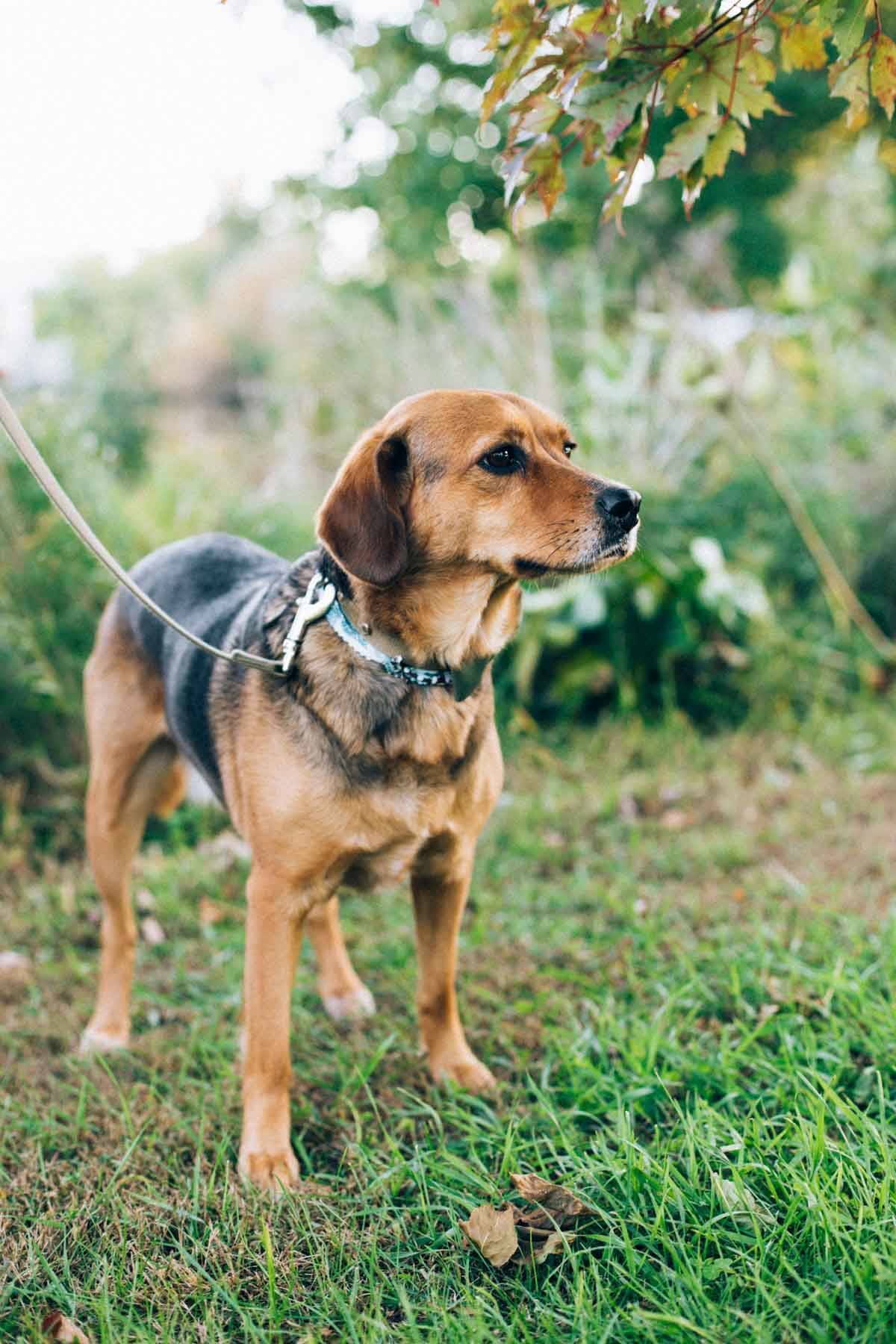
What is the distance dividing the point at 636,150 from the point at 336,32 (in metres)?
8.31

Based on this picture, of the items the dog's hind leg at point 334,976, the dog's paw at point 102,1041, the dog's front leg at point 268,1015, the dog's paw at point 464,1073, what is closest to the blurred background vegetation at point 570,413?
the dog's paw at point 102,1041

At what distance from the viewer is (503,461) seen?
101 inches

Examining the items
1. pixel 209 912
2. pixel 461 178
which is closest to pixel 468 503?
pixel 209 912

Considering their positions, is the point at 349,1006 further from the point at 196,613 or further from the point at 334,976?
the point at 196,613

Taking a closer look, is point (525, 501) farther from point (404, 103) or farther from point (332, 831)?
point (404, 103)

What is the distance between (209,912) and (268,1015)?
5.14 feet

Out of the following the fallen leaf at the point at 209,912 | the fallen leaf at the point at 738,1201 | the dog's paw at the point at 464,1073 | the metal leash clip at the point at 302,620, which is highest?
the metal leash clip at the point at 302,620

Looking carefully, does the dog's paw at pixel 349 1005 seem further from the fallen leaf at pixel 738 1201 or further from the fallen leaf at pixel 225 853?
the fallen leaf at pixel 738 1201

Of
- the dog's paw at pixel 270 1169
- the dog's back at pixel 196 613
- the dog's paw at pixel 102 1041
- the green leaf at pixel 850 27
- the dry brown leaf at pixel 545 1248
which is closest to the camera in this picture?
the green leaf at pixel 850 27

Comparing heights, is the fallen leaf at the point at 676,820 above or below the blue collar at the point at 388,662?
below

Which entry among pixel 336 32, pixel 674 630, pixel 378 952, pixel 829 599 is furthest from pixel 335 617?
pixel 336 32

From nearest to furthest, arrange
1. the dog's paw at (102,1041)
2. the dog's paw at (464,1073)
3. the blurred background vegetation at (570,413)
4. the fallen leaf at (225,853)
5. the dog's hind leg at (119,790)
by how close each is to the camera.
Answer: the dog's paw at (464,1073), the dog's paw at (102,1041), the dog's hind leg at (119,790), the fallen leaf at (225,853), the blurred background vegetation at (570,413)

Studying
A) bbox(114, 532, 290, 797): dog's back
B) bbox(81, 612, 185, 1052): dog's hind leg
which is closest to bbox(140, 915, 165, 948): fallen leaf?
bbox(81, 612, 185, 1052): dog's hind leg

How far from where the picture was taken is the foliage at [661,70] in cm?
199
